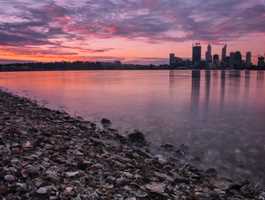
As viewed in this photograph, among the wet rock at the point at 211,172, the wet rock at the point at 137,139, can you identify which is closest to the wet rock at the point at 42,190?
the wet rock at the point at 211,172

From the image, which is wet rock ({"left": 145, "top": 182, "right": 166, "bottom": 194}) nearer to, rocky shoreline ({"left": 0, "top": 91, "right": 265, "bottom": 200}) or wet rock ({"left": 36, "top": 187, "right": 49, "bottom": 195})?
rocky shoreline ({"left": 0, "top": 91, "right": 265, "bottom": 200})

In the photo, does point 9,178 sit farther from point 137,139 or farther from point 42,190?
point 137,139

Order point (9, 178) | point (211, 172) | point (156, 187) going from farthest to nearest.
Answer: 1. point (211, 172)
2. point (156, 187)
3. point (9, 178)

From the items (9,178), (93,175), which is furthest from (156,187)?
(9,178)

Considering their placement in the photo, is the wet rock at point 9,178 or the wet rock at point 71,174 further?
the wet rock at point 71,174

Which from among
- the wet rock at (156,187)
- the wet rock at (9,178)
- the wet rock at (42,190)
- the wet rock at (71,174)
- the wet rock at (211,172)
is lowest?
the wet rock at (211,172)

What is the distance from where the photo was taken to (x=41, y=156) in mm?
5797

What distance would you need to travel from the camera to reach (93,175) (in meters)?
5.03

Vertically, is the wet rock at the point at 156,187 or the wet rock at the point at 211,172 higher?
the wet rock at the point at 156,187

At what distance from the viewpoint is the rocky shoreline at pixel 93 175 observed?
13.8ft

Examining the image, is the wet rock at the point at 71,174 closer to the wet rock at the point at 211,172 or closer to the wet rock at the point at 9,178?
the wet rock at the point at 9,178

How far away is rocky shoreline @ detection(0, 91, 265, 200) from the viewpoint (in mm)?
4199

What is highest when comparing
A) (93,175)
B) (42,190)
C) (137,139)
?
(42,190)

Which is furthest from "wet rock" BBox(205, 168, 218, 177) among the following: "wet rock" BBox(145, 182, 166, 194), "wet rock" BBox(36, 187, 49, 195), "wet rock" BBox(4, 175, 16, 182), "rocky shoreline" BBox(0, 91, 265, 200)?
"wet rock" BBox(4, 175, 16, 182)
